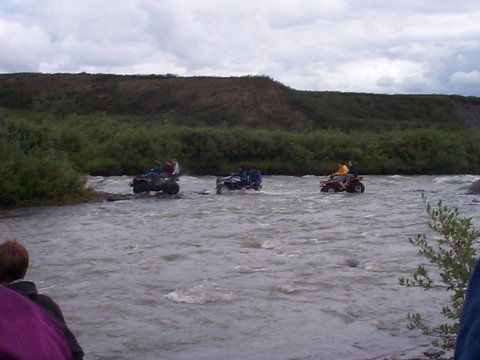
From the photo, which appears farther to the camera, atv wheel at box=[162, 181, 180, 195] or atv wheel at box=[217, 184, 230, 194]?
atv wheel at box=[217, 184, 230, 194]

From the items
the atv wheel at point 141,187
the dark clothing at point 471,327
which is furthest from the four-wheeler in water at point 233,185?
the dark clothing at point 471,327

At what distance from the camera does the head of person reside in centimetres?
379

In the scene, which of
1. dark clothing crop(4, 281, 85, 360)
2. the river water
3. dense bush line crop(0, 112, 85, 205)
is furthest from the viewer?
dense bush line crop(0, 112, 85, 205)

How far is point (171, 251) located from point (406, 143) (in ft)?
129

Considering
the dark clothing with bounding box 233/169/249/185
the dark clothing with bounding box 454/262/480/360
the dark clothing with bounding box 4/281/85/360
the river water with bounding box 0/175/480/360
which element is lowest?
the river water with bounding box 0/175/480/360

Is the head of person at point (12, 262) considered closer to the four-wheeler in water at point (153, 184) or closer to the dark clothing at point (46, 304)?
the dark clothing at point (46, 304)

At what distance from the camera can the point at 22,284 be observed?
3615 millimetres

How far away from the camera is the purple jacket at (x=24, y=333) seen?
277cm

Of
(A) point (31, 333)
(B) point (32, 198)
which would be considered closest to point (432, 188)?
(B) point (32, 198)

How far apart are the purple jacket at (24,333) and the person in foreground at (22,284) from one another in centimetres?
33

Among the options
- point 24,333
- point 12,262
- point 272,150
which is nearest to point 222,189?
point 272,150

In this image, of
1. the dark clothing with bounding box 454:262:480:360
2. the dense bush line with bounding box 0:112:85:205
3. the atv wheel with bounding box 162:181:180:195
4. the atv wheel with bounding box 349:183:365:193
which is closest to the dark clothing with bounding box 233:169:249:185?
the atv wheel with bounding box 162:181:180:195

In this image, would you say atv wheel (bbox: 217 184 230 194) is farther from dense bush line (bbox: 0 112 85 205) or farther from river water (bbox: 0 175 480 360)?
dense bush line (bbox: 0 112 85 205)

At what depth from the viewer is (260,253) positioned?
1581 cm
